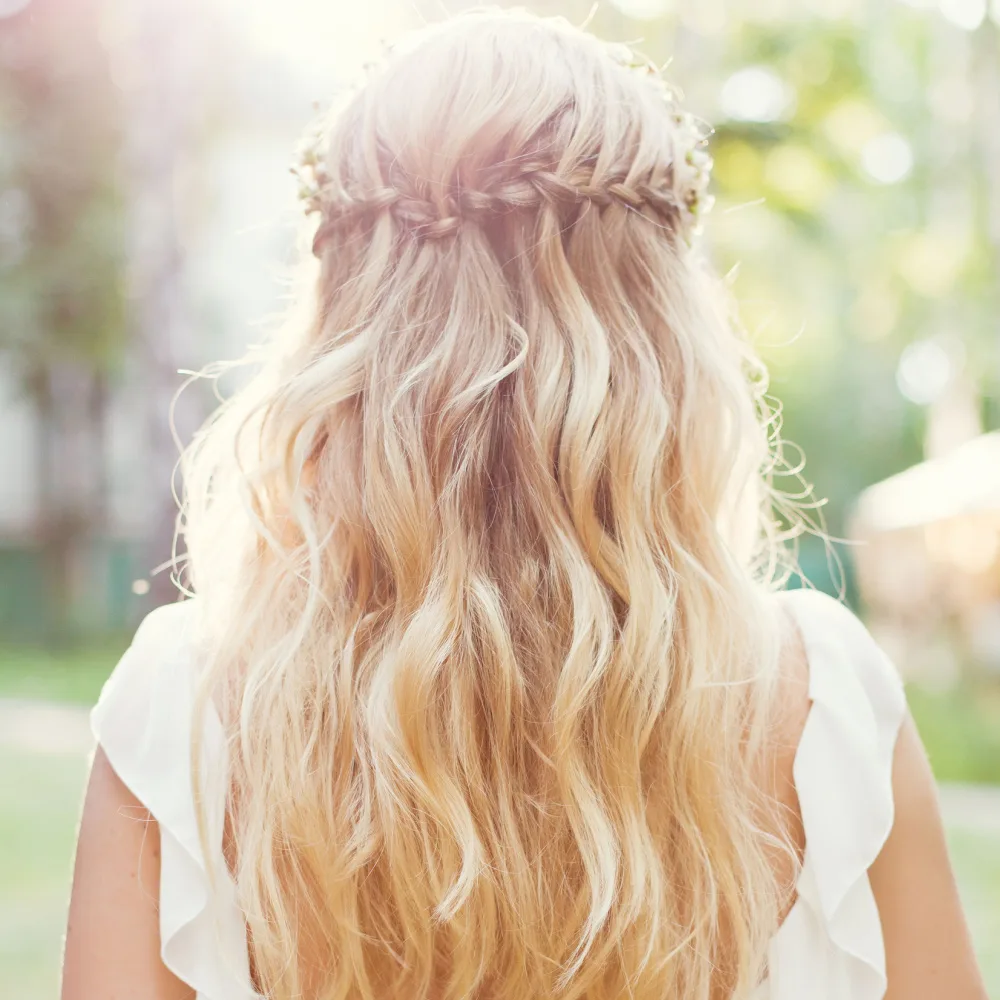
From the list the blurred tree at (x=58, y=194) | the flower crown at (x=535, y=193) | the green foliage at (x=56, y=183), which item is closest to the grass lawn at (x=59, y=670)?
the blurred tree at (x=58, y=194)

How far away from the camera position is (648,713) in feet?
4.69

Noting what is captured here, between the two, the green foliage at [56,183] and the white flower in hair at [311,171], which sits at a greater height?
the green foliage at [56,183]

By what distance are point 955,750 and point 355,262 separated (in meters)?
8.55

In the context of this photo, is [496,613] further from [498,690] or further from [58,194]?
[58,194]

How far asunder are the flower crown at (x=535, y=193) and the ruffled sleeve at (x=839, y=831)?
658mm

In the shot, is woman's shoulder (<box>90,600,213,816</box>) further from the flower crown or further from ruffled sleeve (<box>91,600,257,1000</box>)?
the flower crown

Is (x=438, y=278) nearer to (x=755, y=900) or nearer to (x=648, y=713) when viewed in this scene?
(x=648, y=713)

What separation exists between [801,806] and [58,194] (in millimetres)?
15588

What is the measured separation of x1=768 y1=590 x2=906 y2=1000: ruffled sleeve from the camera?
1.46 metres

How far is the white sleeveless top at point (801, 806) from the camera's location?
1433 millimetres

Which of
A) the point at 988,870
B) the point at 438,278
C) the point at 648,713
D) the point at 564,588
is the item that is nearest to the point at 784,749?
the point at 648,713

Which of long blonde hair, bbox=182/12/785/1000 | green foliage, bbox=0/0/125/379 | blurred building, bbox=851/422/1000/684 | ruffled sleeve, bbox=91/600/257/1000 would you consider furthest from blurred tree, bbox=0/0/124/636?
ruffled sleeve, bbox=91/600/257/1000

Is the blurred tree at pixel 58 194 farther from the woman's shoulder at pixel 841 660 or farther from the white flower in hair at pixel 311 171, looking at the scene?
the woman's shoulder at pixel 841 660

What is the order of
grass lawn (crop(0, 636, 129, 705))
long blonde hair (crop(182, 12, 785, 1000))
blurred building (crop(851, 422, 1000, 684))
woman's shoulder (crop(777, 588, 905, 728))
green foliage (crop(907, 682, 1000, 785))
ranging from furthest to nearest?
blurred building (crop(851, 422, 1000, 684)) < grass lawn (crop(0, 636, 129, 705)) < green foliage (crop(907, 682, 1000, 785)) < woman's shoulder (crop(777, 588, 905, 728)) < long blonde hair (crop(182, 12, 785, 1000))
